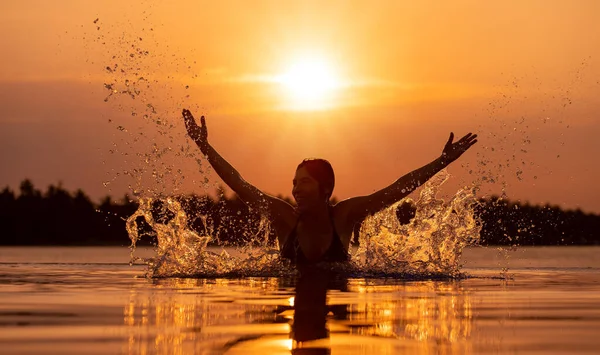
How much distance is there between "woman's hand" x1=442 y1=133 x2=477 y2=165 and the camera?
1512 centimetres

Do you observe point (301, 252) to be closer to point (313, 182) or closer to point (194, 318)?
point (313, 182)

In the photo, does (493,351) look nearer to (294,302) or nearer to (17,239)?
(294,302)

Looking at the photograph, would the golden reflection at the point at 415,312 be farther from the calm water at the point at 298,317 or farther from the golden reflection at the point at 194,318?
the golden reflection at the point at 194,318

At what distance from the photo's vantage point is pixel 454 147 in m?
15.2

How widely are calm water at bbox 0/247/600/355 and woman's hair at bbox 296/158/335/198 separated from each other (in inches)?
74.0

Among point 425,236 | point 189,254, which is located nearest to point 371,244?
point 425,236

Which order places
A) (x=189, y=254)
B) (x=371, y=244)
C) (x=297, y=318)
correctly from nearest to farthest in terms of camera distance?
(x=297, y=318) → (x=189, y=254) → (x=371, y=244)

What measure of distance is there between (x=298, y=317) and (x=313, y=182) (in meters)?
6.69

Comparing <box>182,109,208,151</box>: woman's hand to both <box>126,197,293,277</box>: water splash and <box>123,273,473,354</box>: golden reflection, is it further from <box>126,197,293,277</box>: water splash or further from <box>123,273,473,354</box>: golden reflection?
<box>123,273,473,354</box>: golden reflection

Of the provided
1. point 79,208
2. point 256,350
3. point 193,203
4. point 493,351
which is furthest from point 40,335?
point 79,208

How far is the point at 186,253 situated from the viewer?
1616 cm

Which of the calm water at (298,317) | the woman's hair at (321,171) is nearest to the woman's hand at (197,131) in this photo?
the woman's hair at (321,171)

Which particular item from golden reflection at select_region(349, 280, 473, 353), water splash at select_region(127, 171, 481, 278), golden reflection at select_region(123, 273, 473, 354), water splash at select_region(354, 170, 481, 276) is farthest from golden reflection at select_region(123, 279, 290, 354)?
water splash at select_region(354, 170, 481, 276)

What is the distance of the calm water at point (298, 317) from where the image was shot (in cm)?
692
